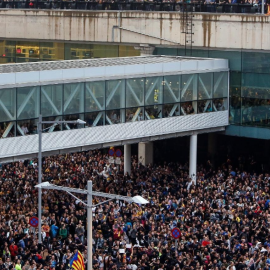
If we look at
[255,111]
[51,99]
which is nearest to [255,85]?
[255,111]

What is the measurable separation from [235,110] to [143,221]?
57.8 feet

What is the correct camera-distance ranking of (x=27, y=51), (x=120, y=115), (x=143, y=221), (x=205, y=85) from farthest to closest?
(x=27, y=51) → (x=205, y=85) → (x=120, y=115) → (x=143, y=221)

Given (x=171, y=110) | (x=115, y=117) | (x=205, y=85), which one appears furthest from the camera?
(x=205, y=85)

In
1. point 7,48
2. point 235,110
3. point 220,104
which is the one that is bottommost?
point 235,110

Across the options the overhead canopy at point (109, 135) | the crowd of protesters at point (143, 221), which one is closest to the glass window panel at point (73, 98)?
→ the overhead canopy at point (109, 135)

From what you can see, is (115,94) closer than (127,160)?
Yes

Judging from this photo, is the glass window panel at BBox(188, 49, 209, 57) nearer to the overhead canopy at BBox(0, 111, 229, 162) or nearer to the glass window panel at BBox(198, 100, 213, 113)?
the overhead canopy at BBox(0, 111, 229, 162)

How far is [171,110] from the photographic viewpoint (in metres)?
53.2

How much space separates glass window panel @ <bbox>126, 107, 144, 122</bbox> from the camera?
50.4 metres

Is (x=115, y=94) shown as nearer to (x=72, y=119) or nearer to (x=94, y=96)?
(x=94, y=96)

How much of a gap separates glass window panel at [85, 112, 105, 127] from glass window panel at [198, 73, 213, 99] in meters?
8.65

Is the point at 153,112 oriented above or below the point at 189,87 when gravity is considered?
below

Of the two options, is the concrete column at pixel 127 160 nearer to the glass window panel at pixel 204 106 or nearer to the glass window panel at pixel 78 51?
the glass window panel at pixel 204 106

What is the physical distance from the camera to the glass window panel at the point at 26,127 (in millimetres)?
43781
